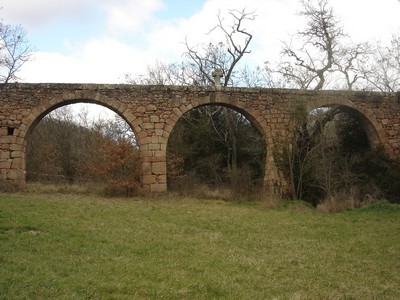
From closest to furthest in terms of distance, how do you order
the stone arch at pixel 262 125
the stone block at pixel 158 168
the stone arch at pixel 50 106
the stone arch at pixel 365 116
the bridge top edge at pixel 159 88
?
1. the stone arch at pixel 50 106
2. the bridge top edge at pixel 159 88
3. the stone block at pixel 158 168
4. the stone arch at pixel 262 125
5. the stone arch at pixel 365 116

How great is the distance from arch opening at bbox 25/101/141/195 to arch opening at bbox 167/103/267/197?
2.03 metres

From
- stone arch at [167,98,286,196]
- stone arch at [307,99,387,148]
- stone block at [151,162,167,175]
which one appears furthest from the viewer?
stone arch at [307,99,387,148]

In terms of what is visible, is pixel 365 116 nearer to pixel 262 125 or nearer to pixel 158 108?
pixel 262 125

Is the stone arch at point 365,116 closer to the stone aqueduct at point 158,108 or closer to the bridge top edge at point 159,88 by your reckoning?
the stone aqueduct at point 158,108

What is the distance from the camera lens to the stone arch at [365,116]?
1428cm

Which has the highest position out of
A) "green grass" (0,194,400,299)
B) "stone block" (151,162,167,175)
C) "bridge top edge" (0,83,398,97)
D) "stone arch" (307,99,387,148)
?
"bridge top edge" (0,83,398,97)

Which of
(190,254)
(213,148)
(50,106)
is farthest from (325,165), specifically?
(50,106)

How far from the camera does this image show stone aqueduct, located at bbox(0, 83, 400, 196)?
43.0 ft

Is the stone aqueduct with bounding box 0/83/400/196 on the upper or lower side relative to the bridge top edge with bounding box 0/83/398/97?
lower

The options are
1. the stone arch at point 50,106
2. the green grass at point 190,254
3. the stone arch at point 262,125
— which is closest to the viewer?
the green grass at point 190,254

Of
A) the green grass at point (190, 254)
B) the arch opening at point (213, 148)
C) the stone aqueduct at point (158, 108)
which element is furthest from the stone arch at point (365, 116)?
the green grass at point (190, 254)

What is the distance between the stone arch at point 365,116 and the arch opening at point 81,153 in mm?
6393

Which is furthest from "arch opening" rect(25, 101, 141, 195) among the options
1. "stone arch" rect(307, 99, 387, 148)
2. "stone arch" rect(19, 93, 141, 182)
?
"stone arch" rect(307, 99, 387, 148)

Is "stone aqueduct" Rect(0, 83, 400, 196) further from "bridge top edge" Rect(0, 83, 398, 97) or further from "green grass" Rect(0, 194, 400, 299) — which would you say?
"green grass" Rect(0, 194, 400, 299)
